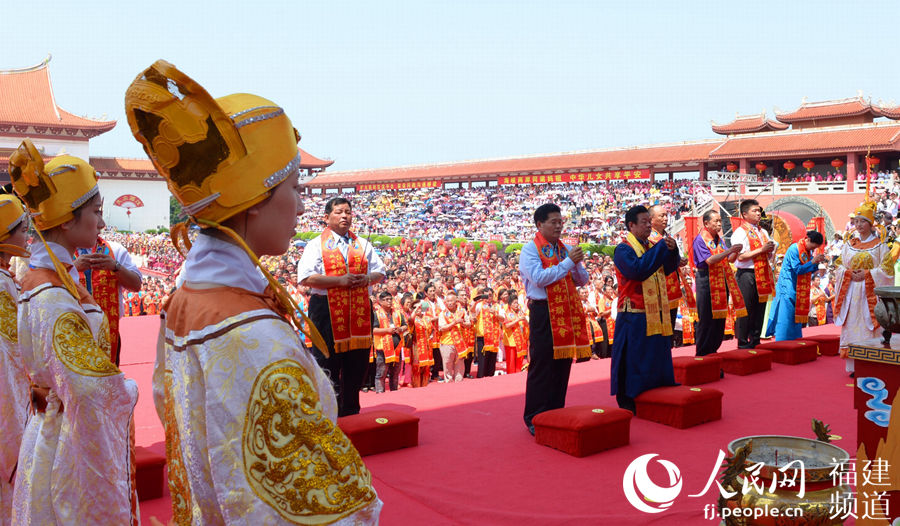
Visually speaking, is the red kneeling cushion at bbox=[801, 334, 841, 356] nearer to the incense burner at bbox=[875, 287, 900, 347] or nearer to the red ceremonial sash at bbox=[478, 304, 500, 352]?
the red ceremonial sash at bbox=[478, 304, 500, 352]

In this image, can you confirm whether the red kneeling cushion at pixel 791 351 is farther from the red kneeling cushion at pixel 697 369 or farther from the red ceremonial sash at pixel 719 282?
the red kneeling cushion at pixel 697 369

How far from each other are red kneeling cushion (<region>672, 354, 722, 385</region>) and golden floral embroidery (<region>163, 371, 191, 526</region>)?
15.4ft

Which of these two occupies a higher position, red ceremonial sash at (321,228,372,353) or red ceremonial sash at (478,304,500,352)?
red ceremonial sash at (321,228,372,353)

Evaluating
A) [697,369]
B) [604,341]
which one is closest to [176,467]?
[697,369]

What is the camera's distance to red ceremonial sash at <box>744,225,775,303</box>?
6.23m

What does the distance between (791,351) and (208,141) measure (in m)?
6.32

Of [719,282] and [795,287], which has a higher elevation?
[719,282]

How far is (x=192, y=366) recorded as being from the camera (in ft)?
3.39

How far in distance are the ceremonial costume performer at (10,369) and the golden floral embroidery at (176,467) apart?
5.68ft

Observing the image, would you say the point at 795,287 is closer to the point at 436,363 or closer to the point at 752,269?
the point at 752,269

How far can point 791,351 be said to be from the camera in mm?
6176

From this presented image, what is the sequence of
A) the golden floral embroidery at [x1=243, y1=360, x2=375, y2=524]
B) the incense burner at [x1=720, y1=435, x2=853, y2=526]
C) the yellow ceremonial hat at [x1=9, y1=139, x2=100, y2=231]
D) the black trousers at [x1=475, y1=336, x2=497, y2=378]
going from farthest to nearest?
the black trousers at [x1=475, y1=336, x2=497, y2=378]
the yellow ceremonial hat at [x1=9, y1=139, x2=100, y2=231]
the incense burner at [x1=720, y1=435, x2=853, y2=526]
the golden floral embroidery at [x1=243, y1=360, x2=375, y2=524]

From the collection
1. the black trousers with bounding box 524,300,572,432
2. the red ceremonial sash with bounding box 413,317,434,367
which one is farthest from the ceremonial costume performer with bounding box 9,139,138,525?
the red ceremonial sash with bounding box 413,317,434,367

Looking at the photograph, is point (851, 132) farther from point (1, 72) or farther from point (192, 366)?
point (1, 72)
